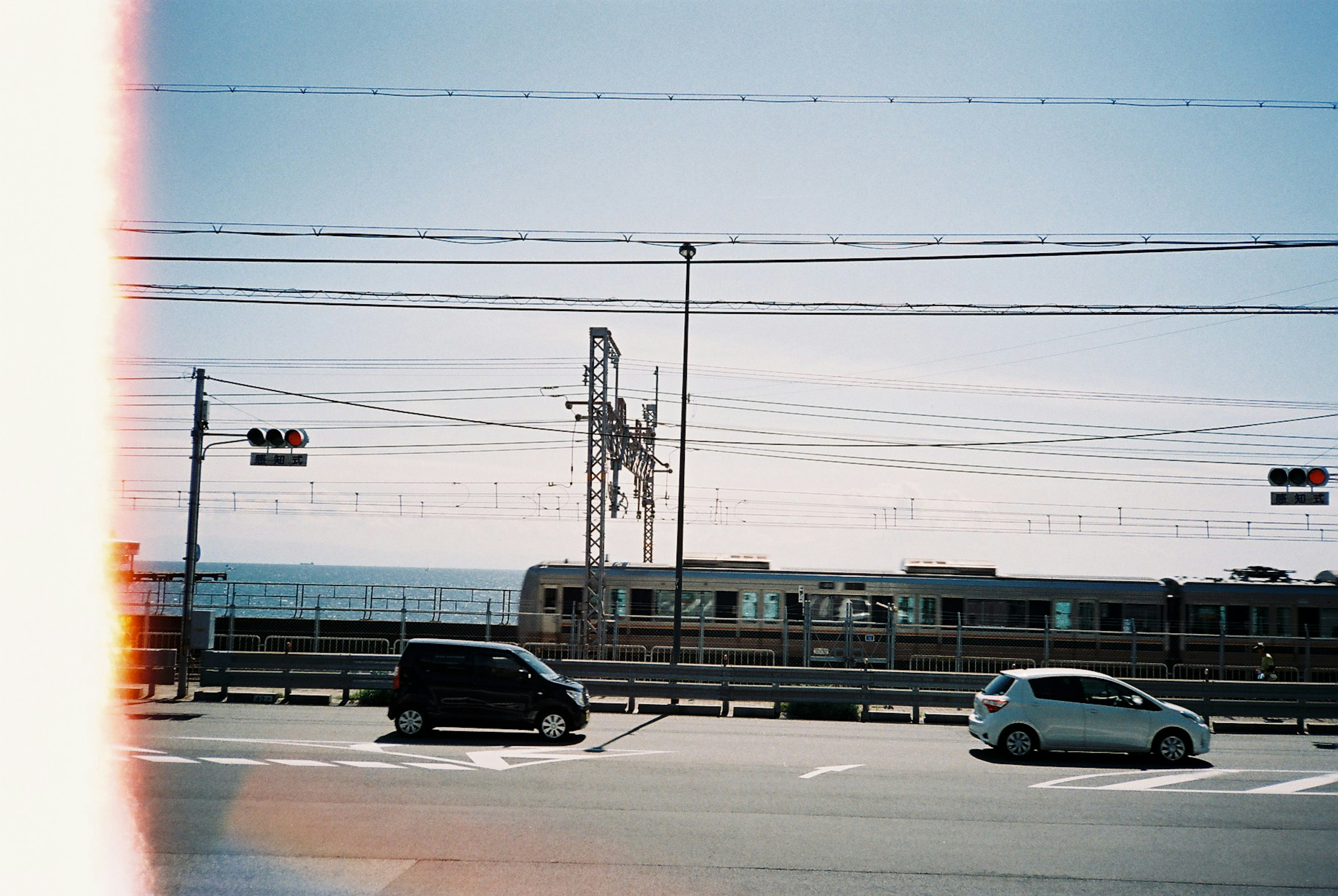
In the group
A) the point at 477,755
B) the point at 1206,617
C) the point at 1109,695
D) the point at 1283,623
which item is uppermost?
the point at 1206,617

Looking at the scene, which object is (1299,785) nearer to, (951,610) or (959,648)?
(959,648)

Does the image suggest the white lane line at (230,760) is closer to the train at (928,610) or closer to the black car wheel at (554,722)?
the black car wheel at (554,722)

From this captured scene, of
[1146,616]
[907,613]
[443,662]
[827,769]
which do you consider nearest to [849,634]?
[907,613]

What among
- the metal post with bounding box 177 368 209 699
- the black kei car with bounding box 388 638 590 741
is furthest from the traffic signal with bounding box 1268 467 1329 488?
the metal post with bounding box 177 368 209 699

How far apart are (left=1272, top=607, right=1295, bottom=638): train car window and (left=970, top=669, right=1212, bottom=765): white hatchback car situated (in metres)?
18.6

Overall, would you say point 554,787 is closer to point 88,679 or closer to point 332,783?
point 332,783

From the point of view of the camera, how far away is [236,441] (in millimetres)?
23797

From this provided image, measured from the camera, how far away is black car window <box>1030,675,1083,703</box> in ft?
50.4

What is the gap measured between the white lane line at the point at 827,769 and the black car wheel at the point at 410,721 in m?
6.31

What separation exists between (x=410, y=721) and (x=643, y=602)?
50.1 ft

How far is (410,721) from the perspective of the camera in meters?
15.9

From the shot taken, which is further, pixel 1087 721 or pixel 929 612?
pixel 929 612

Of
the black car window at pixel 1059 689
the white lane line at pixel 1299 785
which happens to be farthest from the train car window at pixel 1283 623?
the black car window at pixel 1059 689

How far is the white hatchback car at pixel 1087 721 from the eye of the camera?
49.7ft
